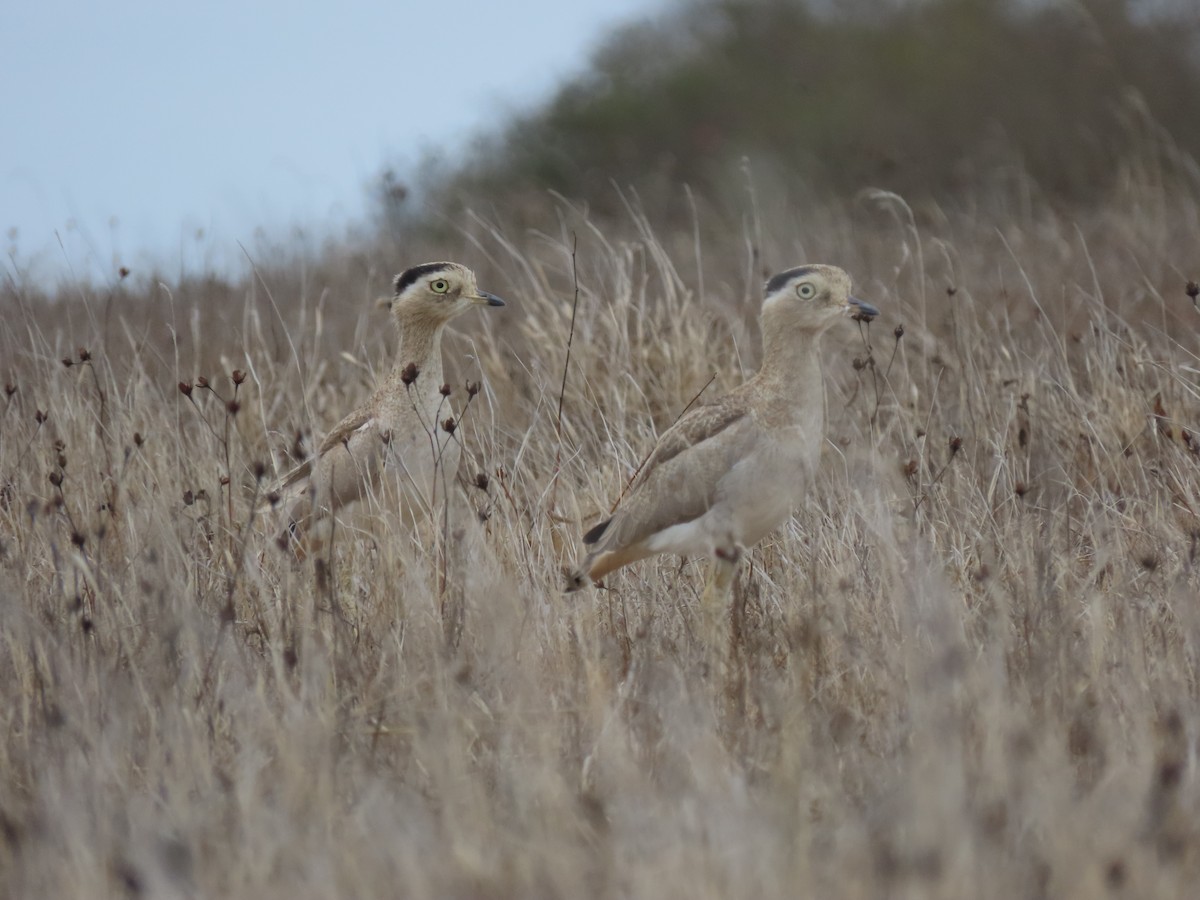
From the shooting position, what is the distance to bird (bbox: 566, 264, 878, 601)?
5.10 meters

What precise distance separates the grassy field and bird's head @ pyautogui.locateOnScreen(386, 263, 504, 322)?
24.1 inches

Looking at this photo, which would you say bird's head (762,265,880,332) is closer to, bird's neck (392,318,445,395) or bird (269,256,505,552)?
bird (269,256,505,552)

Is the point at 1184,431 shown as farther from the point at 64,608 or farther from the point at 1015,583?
the point at 64,608

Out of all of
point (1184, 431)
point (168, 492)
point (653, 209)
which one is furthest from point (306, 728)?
point (653, 209)

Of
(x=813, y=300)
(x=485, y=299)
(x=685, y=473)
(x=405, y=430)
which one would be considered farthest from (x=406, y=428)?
(x=813, y=300)

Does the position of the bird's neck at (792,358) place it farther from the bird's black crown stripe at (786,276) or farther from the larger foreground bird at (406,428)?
the larger foreground bird at (406,428)

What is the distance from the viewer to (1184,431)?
6.12 metres

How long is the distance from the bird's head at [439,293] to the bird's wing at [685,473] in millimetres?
1624

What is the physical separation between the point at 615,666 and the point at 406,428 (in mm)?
Answer: 1868

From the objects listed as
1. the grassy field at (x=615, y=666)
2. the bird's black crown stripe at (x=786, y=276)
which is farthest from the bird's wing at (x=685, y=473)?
the bird's black crown stripe at (x=786, y=276)

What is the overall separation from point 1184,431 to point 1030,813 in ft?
10.9

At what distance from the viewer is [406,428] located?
6.24 metres

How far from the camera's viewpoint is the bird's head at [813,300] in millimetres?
5309

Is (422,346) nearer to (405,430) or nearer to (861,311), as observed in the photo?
(405,430)
